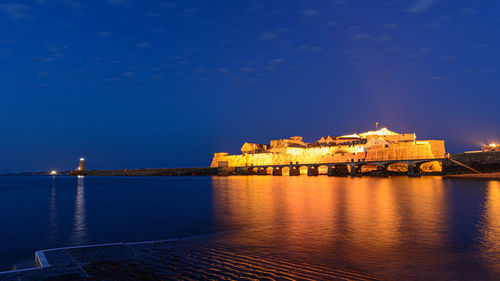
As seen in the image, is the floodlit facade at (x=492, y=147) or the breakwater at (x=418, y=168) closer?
the breakwater at (x=418, y=168)

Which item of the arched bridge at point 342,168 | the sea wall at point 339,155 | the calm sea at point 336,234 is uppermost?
the sea wall at point 339,155

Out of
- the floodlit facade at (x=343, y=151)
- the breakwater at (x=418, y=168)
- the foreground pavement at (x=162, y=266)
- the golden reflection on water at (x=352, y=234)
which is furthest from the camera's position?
the floodlit facade at (x=343, y=151)

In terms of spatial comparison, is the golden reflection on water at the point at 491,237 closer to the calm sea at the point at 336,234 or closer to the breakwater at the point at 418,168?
the calm sea at the point at 336,234

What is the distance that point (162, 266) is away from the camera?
22.6ft

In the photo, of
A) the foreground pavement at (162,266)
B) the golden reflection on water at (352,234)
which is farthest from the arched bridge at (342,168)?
the foreground pavement at (162,266)

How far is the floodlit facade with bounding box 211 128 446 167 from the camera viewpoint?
6433 cm

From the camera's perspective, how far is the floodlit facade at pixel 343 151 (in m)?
64.3

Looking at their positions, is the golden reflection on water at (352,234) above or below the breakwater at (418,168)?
below

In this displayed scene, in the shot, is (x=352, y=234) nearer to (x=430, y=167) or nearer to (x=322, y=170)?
(x=430, y=167)

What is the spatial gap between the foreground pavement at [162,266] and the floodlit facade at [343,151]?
204ft

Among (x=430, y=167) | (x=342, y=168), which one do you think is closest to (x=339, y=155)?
(x=342, y=168)

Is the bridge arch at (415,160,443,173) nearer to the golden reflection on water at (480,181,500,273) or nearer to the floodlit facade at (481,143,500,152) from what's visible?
the floodlit facade at (481,143,500,152)

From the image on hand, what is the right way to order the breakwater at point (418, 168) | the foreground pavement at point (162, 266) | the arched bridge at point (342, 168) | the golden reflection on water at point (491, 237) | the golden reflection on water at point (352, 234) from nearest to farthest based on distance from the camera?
the foreground pavement at point (162, 266) < the golden reflection on water at point (491, 237) < the golden reflection on water at point (352, 234) < the breakwater at point (418, 168) < the arched bridge at point (342, 168)

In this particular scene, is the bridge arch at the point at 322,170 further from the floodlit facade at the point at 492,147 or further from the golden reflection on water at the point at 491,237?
the golden reflection on water at the point at 491,237
